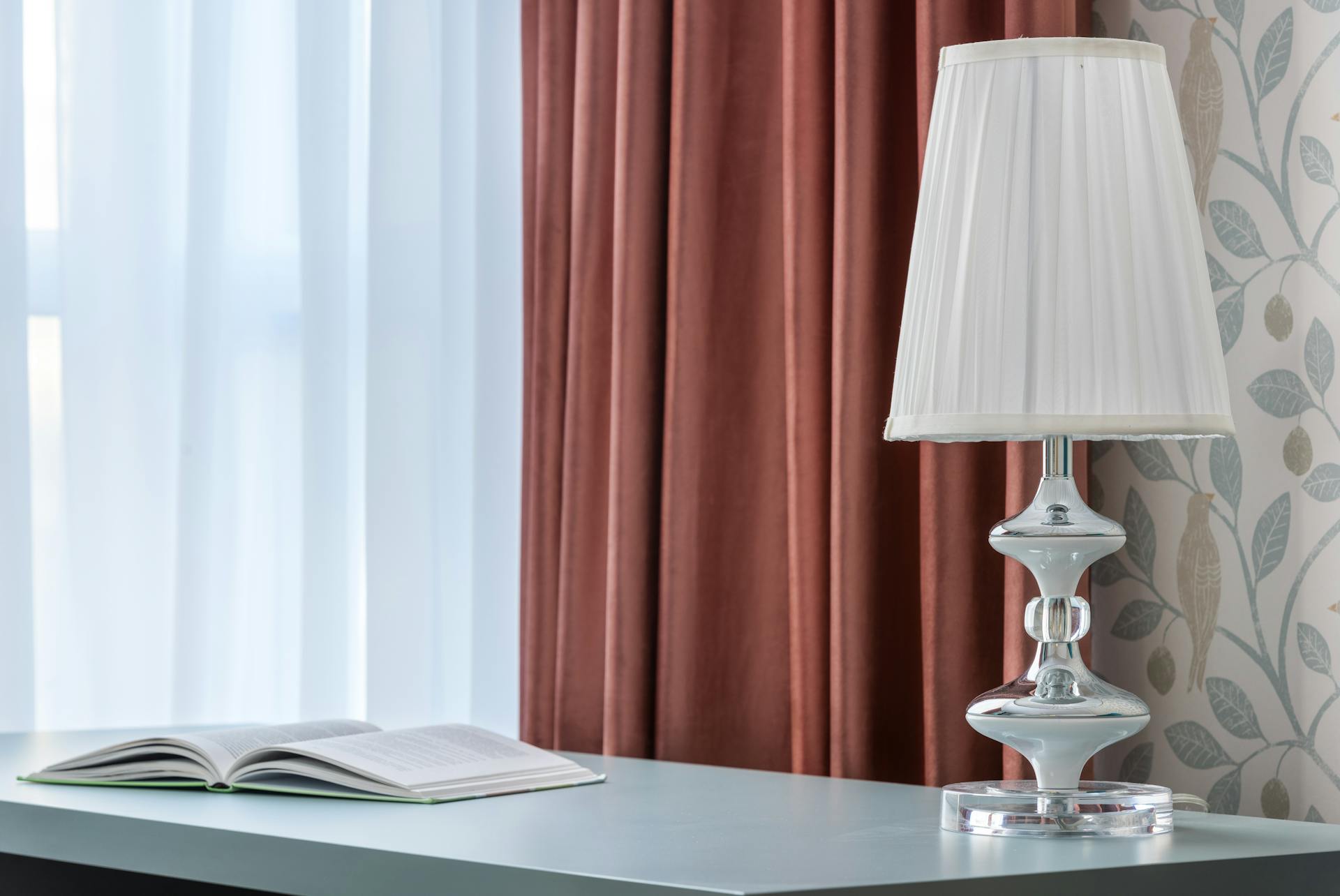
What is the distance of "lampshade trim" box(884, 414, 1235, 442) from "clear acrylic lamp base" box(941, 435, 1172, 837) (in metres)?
0.06

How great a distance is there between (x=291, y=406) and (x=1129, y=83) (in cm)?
113

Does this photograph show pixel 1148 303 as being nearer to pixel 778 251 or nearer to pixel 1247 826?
pixel 1247 826

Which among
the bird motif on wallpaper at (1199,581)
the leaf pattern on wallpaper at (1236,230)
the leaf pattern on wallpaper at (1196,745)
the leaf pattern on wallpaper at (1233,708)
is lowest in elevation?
the leaf pattern on wallpaper at (1196,745)

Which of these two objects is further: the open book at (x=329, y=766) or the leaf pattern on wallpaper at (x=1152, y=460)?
the leaf pattern on wallpaper at (x=1152, y=460)

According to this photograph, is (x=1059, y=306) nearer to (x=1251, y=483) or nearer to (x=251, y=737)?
(x=1251, y=483)

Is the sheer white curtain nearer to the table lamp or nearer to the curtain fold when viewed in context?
the curtain fold

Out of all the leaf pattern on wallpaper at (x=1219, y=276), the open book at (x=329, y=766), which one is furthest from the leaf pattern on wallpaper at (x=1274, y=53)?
the open book at (x=329, y=766)

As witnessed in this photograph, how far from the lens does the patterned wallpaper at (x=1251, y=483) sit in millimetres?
1190

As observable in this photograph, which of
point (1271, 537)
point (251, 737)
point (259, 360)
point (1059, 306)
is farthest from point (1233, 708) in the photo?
point (259, 360)

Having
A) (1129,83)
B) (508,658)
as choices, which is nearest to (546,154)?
(508,658)

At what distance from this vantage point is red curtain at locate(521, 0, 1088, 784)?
4.48 ft

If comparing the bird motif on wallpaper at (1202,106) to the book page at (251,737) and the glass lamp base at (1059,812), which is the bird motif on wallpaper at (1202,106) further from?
the book page at (251,737)

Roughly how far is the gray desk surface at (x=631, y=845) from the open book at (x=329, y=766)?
0.02m

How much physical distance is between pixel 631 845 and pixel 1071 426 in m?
0.38
